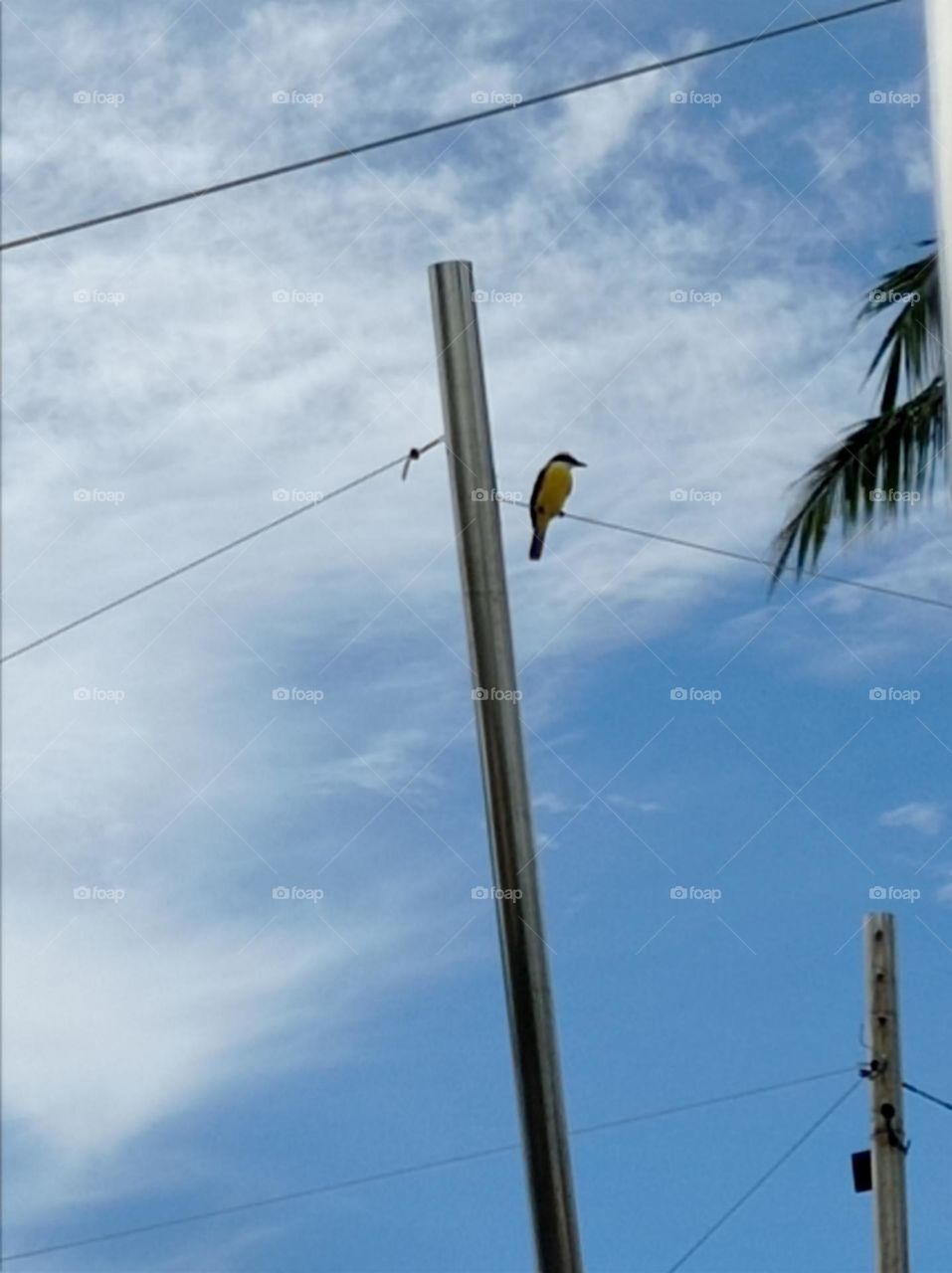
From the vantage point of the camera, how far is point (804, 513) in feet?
17.5

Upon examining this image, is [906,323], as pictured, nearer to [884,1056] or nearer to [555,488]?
[555,488]

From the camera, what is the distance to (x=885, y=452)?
17.2 feet

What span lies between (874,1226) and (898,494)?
2.36 metres

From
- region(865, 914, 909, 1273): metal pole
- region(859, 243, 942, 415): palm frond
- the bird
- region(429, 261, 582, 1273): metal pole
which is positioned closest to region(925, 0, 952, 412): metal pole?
region(429, 261, 582, 1273): metal pole

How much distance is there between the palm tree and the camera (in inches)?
199

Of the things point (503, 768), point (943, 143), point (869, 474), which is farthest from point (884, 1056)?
point (943, 143)

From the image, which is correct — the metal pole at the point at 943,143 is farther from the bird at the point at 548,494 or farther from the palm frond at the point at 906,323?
the palm frond at the point at 906,323

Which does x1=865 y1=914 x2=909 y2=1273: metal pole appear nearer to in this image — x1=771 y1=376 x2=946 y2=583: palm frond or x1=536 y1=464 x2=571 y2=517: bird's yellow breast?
x1=771 y1=376 x2=946 y2=583: palm frond

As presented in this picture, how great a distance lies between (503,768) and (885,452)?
2.08 metres

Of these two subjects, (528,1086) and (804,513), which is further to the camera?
(804,513)

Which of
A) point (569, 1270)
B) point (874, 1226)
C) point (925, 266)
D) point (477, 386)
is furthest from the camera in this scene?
point (874, 1226)

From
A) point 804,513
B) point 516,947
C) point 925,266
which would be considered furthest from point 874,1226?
point 925,266

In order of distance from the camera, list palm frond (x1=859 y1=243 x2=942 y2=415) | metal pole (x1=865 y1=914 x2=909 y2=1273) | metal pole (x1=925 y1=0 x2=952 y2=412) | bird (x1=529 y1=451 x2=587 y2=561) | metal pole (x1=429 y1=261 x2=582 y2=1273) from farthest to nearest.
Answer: metal pole (x1=865 y1=914 x2=909 y2=1273), palm frond (x1=859 y1=243 x2=942 y2=415), bird (x1=529 y1=451 x2=587 y2=561), metal pole (x1=429 y1=261 x2=582 y2=1273), metal pole (x1=925 y1=0 x2=952 y2=412)

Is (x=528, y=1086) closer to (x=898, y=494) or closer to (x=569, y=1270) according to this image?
(x=569, y=1270)
